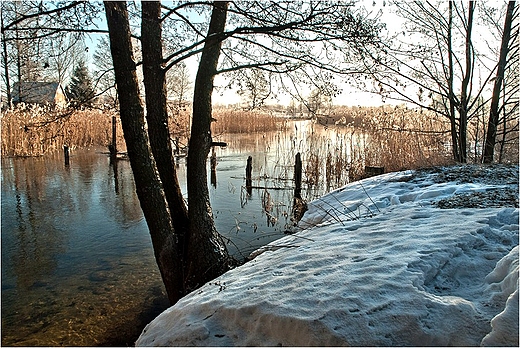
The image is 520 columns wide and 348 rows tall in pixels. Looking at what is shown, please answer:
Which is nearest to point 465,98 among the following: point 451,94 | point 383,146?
point 451,94

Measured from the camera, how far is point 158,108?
4012 millimetres

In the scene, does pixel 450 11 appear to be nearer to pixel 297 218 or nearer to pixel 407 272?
pixel 297 218

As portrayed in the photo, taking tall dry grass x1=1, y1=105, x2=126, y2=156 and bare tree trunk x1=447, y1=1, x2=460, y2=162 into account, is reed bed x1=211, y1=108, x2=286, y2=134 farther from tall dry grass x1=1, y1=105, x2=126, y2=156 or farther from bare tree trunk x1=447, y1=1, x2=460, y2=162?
bare tree trunk x1=447, y1=1, x2=460, y2=162

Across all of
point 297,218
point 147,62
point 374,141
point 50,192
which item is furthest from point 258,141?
point 147,62

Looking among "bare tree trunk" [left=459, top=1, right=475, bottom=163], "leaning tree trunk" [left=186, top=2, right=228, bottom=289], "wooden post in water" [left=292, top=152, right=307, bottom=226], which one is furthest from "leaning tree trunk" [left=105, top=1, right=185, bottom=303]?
"bare tree trunk" [left=459, top=1, right=475, bottom=163]

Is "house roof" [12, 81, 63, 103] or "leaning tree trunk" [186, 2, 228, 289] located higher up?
"house roof" [12, 81, 63, 103]

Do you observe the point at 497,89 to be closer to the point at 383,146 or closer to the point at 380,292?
the point at 383,146

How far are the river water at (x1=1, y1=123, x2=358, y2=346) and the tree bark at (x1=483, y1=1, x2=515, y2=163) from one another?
9.84ft

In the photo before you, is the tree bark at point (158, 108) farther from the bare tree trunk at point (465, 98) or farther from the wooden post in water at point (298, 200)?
the bare tree trunk at point (465, 98)

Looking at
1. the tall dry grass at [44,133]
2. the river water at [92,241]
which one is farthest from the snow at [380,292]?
the tall dry grass at [44,133]

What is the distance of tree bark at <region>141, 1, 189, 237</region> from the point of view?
392cm

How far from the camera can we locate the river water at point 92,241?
3.82m

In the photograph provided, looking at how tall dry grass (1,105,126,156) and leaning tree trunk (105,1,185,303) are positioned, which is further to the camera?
tall dry grass (1,105,126,156)

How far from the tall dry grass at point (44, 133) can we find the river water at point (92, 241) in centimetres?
189
